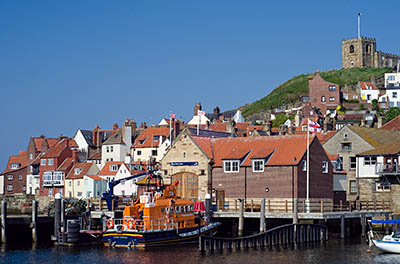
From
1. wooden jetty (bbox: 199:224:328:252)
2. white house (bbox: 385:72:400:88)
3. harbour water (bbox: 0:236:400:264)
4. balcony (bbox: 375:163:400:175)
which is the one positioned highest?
white house (bbox: 385:72:400:88)

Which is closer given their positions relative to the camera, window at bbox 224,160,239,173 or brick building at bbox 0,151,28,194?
window at bbox 224,160,239,173

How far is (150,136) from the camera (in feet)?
332

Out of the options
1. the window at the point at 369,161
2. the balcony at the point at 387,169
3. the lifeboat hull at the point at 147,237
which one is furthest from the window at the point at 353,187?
the lifeboat hull at the point at 147,237

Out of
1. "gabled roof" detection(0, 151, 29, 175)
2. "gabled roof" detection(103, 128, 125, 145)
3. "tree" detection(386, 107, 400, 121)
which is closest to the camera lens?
"gabled roof" detection(103, 128, 125, 145)

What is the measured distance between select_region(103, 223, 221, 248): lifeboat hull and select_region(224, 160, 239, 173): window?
A: 35.7 feet


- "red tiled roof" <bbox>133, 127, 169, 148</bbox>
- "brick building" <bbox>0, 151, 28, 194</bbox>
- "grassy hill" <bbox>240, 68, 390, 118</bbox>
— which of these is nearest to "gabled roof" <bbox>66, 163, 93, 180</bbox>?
"red tiled roof" <bbox>133, 127, 169, 148</bbox>

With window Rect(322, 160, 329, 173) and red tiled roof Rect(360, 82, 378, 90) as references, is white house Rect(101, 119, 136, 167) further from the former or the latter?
red tiled roof Rect(360, 82, 378, 90)

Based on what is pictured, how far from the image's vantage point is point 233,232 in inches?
2297

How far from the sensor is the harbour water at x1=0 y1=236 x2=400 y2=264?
4403 centimetres

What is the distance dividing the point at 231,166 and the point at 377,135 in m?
20.6

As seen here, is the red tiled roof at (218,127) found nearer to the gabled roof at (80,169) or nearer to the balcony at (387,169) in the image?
the gabled roof at (80,169)

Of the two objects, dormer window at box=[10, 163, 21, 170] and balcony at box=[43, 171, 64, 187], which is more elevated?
dormer window at box=[10, 163, 21, 170]

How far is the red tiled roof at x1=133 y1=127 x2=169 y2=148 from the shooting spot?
9912 cm

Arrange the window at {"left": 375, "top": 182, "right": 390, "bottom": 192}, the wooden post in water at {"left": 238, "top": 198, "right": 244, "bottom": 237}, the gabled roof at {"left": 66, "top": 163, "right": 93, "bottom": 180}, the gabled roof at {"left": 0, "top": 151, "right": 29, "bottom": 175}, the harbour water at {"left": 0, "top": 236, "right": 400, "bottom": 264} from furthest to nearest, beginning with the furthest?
the gabled roof at {"left": 0, "top": 151, "right": 29, "bottom": 175} → the gabled roof at {"left": 66, "top": 163, "right": 93, "bottom": 180} → the window at {"left": 375, "top": 182, "right": 390, "bottom": 192} → the wooden post in water at {"left": 238, "top": 198, "right": 244, "bottom": 237} → the harbour water at {"left": 0, "top": 236, "right": 400, "bottom": 264}
